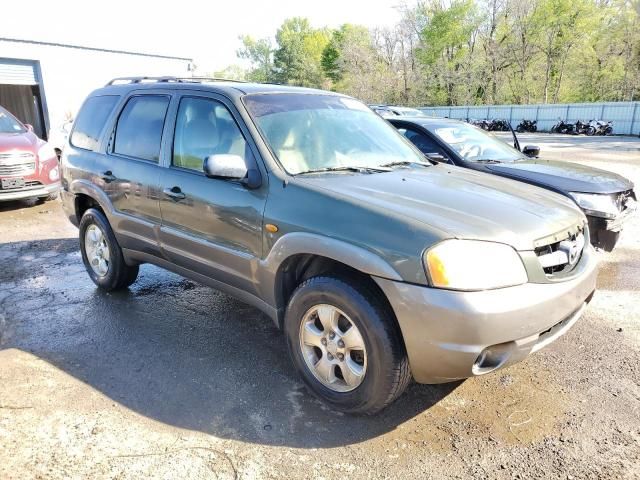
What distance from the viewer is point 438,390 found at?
313 centimetres

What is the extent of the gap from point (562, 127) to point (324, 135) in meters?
35.5

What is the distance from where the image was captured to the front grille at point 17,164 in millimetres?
8156

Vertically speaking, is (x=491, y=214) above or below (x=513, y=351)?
above

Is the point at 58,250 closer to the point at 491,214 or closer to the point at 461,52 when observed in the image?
the point at 491,214

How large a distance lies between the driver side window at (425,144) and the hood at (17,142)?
6611 millimetres

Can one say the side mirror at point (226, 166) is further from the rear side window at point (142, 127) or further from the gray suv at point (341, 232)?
the rear side window at point (142, 127)

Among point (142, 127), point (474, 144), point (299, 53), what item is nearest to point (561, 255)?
point (142, 127)

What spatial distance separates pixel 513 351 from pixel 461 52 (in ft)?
205

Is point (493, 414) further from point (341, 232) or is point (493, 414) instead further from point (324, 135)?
point (324, 135)

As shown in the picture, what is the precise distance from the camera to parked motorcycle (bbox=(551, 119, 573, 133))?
33.5m

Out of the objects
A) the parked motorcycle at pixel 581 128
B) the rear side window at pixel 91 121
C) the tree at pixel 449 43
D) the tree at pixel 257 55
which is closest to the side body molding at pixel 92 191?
the rear side window at pixel 91 121

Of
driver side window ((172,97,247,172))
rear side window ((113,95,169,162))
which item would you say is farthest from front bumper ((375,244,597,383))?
rear side window ((113,95,169,162))

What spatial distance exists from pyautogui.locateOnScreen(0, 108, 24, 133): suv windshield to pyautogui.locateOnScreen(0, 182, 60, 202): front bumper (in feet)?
4.63

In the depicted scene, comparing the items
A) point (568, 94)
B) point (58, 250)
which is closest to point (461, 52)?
point (568, 94)
